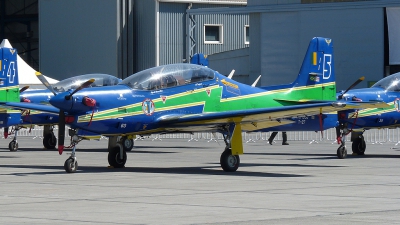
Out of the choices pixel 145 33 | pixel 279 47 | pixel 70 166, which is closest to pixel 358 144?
pixel 70 166

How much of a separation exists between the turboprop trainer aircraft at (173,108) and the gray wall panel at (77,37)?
33.7 metres

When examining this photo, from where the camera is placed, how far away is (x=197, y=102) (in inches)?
704

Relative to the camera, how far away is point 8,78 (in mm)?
23188

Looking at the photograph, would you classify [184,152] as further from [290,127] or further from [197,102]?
[197,102]

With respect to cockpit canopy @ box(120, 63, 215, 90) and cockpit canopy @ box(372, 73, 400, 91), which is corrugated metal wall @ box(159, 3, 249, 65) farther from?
cockpit canopy @ box(120, 63, 215, 90)

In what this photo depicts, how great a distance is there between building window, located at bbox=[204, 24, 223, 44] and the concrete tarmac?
1265 inches

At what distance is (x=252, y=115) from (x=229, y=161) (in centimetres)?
123

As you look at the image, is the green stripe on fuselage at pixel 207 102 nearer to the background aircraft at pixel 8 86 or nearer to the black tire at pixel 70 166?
the black tire at pixel 70 166

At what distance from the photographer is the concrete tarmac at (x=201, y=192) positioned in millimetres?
Answer: 10195

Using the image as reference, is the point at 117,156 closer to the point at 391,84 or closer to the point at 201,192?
the point at 201,192

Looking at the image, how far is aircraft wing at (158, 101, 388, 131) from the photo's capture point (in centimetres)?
1636

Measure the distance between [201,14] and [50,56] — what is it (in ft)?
38.5

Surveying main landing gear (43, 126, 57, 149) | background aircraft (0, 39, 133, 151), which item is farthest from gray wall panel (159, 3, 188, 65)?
background aircraft (0, 39, 133, 151)

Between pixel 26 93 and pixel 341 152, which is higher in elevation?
pixel 26 93
